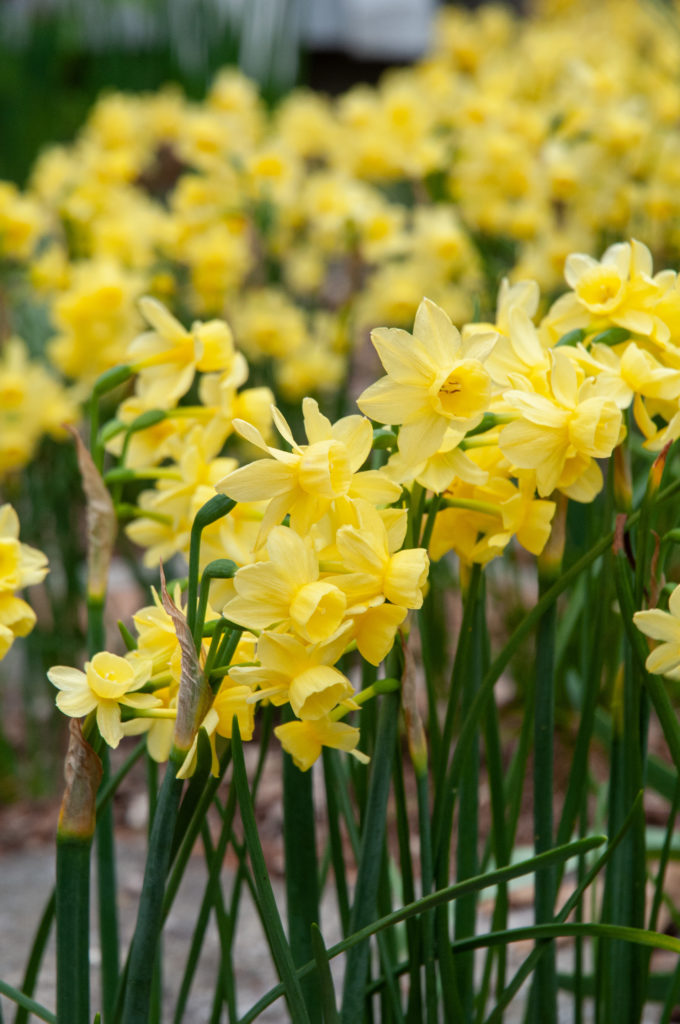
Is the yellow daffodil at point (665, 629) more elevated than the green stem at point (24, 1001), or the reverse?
the yellow daffodil at point (665, 629)

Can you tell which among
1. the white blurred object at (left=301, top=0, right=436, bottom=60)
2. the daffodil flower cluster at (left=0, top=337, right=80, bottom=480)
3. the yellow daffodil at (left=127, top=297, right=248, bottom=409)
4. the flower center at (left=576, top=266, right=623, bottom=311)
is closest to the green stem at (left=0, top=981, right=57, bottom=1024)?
the yellow daffodil at (left=127, top=297, right=248, bottom=409)

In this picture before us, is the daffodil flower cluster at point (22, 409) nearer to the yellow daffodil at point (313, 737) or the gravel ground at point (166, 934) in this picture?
the gravel ground at point (166, 934)

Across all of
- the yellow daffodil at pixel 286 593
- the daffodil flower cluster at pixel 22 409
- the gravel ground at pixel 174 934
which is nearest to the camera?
the yellow daffodil at pixel 286 593

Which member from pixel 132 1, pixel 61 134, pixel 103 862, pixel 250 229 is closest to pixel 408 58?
pixel 132 1

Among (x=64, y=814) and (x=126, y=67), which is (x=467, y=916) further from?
(x=126, y=67)

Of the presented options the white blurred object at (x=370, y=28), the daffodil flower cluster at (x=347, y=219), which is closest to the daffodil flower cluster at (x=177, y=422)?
the daffodil flower cluster at (x=347, y=219)

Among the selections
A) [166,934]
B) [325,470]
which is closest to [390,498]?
[325,470]

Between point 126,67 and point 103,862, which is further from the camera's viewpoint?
point 126,67

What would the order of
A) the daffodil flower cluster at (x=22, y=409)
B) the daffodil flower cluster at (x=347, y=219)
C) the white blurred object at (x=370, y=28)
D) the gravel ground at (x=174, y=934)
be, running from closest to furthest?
the gravel ground at (x=174, y=934) < the daffodil flower cluster at (x=22, y=409) < the daffodil flower cluster at (x=347, y=219) < the white blurred object at (x=370, y=28)
